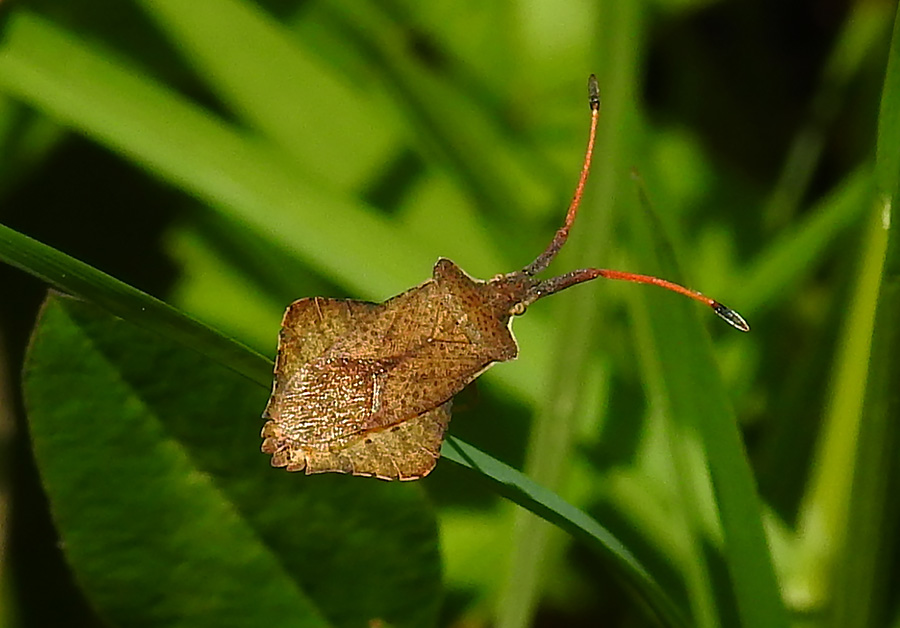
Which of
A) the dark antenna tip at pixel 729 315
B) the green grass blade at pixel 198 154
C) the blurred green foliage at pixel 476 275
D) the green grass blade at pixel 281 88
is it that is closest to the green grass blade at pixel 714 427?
the blurred green foliage at pixel 476 275

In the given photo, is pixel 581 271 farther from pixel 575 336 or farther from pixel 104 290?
pixel 104 290

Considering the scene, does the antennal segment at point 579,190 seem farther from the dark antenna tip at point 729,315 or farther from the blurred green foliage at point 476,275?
the dark antenna tip at point 729,315

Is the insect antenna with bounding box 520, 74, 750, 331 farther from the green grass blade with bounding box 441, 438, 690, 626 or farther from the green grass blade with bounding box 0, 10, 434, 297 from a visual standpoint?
the green grass blade with bounding box 441, 438, 690, 626

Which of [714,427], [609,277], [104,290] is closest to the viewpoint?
[104,290]

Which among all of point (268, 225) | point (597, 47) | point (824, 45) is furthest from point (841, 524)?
point (824, 45)

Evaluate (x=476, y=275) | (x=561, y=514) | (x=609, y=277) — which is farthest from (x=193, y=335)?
(x=476, y=275)
